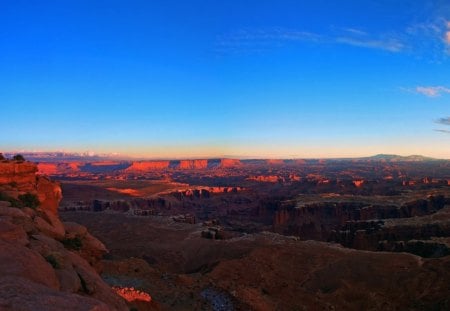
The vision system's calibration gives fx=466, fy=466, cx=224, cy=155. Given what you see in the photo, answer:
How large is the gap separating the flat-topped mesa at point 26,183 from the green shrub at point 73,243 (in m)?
6.03

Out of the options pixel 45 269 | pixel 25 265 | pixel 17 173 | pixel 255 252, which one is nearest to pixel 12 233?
pixel 45 269

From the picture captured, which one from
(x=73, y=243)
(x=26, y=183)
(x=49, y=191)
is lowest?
(x=73, y=243)

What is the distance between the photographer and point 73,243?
21734 millimetres

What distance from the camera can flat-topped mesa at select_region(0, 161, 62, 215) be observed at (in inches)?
1145

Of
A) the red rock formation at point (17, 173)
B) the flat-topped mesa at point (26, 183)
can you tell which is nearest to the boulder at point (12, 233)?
the flat-topped mesa at point (26, 183)

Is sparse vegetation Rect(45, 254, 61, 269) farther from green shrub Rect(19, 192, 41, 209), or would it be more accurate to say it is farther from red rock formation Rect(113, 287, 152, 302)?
green shrub Rect(19, 192, 41, 209)

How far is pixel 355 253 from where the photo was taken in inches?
1930

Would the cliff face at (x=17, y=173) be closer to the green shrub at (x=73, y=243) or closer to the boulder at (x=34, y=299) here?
the green shrub at (x=73, y=243)

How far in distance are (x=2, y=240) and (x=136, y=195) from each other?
12762cm

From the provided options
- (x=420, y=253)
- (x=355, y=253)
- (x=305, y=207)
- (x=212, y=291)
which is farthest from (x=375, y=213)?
(x=212, y=291)

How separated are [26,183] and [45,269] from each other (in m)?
21.4

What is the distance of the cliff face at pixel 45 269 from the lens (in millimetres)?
9194

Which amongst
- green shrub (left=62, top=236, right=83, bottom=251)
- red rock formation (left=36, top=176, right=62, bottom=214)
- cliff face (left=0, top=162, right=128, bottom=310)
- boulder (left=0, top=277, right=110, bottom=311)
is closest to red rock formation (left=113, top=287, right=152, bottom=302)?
cliff face (left=0, top=162, right=128, bottom=310)

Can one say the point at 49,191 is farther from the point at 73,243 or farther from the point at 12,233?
the point at 12,233
